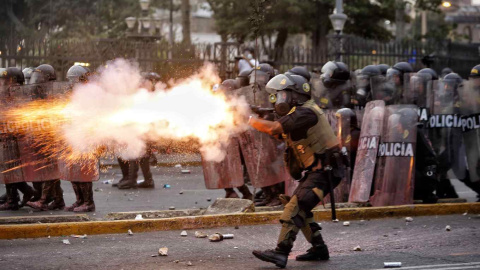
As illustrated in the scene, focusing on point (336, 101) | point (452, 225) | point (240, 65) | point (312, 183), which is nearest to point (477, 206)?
point (452, 225)

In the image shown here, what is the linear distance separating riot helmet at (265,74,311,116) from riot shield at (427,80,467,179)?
4.90 meters

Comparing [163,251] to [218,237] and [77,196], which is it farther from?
[77,196]

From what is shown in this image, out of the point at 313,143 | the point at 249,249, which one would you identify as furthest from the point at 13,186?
the point at 313,143

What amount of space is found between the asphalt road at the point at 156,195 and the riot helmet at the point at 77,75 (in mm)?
1745

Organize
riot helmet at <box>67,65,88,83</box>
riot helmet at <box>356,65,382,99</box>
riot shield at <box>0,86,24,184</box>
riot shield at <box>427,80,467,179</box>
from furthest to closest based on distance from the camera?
riot helmet at <box>356,65,382,99</box> → riot shield at <box>427,80,467,179</box> → riot shield at <box>0,86,24,184</box> → riot helmet at <box>67,65,88,83</box>

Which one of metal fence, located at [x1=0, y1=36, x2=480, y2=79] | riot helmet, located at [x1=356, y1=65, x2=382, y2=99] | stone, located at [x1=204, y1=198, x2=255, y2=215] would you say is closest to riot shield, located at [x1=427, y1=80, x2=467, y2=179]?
riot helmet, located at [x1=356, y1=65, x2=382, y2=99]

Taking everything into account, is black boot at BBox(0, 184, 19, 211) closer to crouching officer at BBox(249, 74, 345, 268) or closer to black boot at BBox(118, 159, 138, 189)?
black boot at BBox(118, 159, 138, 189)

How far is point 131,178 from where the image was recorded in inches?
561

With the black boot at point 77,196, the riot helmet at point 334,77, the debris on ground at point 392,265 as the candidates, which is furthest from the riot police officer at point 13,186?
the debris on ground at point 392,265

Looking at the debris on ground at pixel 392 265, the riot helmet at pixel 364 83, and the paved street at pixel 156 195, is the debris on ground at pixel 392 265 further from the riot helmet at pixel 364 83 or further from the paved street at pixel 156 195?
the riot helmet at pixel 364 83

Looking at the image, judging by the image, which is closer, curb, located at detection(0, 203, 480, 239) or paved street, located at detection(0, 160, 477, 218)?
curb, located at detection(0, 203, 480, 239)

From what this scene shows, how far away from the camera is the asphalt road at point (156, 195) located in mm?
11633

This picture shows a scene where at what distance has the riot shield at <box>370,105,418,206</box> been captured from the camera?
11.3 m

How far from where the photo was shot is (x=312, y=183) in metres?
7.98
